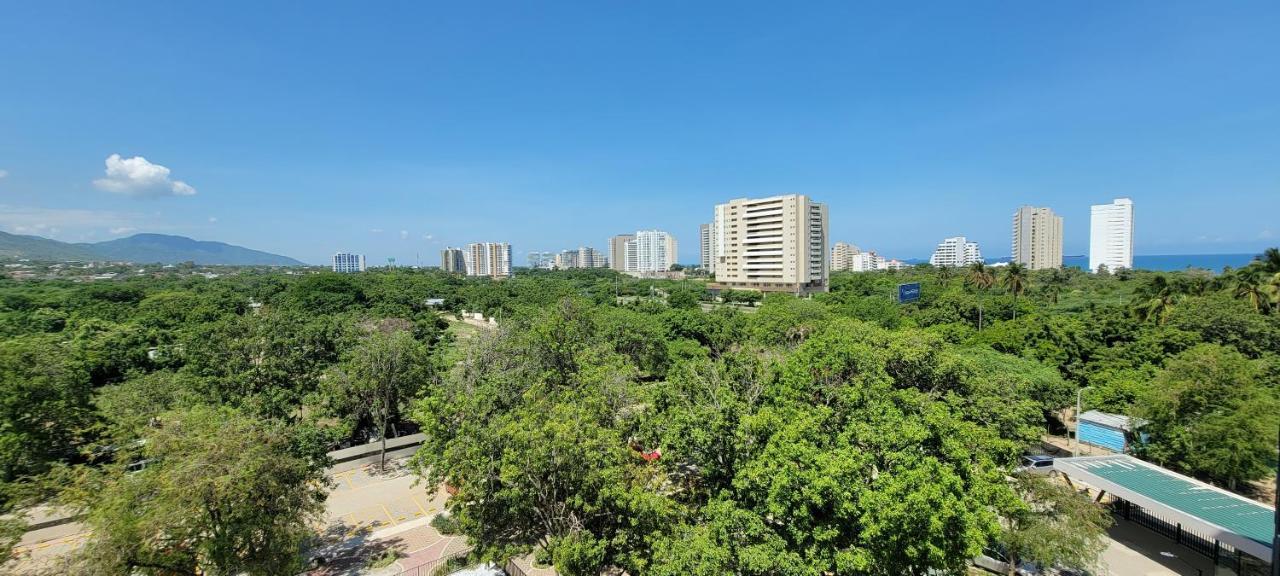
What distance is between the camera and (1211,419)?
15.2 meters

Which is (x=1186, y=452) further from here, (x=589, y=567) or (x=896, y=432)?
(x=589, y=567)

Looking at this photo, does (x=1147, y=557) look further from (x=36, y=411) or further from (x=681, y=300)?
(x=681, y=300)

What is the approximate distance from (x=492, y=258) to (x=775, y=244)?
5189 inches

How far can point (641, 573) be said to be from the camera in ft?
31.4

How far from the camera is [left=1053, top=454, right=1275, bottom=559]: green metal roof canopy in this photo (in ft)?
36.1

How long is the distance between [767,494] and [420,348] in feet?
54.7

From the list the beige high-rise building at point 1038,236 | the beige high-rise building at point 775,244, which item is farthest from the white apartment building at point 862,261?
the beige high-rise building at point 775,244

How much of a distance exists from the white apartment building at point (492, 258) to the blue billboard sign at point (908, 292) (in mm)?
145961

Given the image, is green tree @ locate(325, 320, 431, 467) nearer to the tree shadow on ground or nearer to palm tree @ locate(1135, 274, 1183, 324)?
the tree shadow on ground

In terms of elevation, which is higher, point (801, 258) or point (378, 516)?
point (801, 258)

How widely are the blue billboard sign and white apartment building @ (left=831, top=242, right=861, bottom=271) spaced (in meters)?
123

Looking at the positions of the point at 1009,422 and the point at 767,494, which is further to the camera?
the point at 1009,422

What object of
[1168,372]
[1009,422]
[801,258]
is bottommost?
[1009,422]

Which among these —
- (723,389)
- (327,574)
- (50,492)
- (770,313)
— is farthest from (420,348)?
(770,313)
